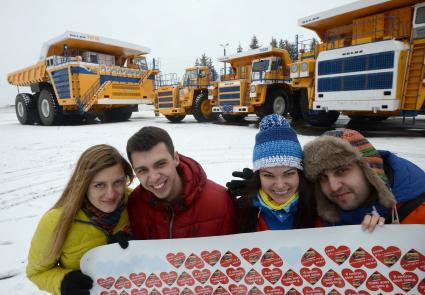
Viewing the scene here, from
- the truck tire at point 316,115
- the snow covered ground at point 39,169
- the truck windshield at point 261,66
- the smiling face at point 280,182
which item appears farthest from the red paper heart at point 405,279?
the truck windshield at point 261,66

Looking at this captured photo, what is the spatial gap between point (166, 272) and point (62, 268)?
518mm

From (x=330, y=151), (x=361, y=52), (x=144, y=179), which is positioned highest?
(x=361, y=52)

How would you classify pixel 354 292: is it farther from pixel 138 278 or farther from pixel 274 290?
pixel 138 278

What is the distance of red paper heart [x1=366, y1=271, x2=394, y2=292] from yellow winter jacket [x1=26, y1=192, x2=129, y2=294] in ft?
4.12

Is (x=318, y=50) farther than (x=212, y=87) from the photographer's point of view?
No

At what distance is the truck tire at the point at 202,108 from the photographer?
12.0 m

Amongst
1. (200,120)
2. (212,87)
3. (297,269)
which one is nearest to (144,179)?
(297,269)

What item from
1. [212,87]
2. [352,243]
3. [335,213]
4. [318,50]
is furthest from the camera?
[212,87]

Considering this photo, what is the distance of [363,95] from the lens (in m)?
6.45

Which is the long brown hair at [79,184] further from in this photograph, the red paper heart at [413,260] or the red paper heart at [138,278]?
the red paper heart at [413,260]

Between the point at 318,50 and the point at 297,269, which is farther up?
the point at 318,50

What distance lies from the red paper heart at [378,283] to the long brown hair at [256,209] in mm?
321

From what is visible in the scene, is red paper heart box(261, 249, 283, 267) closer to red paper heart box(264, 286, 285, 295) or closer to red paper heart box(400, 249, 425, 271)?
red paper heart box(264, 286, 285, 295)

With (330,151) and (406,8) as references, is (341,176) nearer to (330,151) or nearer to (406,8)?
(330,151)
